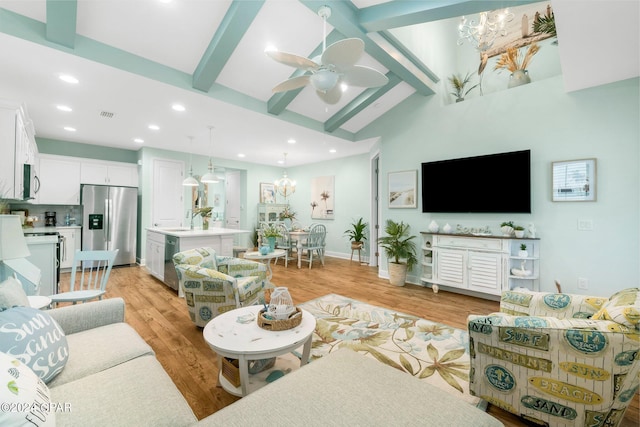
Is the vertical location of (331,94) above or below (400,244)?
above

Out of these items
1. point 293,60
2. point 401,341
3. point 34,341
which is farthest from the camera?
point 401,341

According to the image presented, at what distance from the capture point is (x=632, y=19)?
208 cm

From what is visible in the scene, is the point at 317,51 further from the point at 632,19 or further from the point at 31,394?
the point at 31,394

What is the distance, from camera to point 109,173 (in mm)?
5766

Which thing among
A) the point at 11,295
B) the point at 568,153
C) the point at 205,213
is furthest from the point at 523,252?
the point at 205,213

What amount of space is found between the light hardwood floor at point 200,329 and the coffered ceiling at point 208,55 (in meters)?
2.72

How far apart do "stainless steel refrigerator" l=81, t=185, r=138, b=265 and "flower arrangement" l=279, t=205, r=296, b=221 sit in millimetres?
3651

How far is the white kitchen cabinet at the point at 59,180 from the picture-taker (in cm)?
507

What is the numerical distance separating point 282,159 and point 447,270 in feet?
16.8

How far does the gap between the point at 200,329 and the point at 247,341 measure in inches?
59.7

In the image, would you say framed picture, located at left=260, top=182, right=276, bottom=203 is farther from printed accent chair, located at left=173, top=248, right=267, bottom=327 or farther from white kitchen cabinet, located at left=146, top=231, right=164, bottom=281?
printed accent chair, located at left=173, top=248, right=267, bottom=327

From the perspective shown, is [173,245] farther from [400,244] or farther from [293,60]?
[400,244]

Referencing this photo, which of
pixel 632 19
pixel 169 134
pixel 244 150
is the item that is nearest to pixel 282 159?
pixel 244 150

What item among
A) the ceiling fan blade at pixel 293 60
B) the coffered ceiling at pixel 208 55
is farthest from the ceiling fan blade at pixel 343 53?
the coffered ceiling at pixel 208 55
